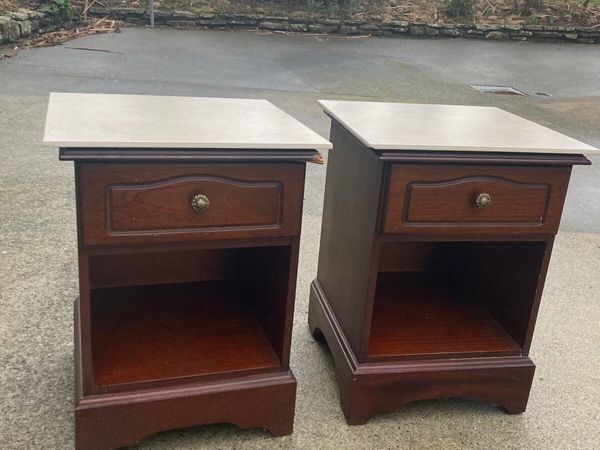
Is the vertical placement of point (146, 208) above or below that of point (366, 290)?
above

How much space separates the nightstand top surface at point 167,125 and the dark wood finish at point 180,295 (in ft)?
0.09

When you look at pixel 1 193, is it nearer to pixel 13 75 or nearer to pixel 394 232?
pixel 394 232

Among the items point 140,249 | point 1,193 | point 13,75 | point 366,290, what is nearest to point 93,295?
point 140,249

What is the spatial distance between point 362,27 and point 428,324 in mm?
8416

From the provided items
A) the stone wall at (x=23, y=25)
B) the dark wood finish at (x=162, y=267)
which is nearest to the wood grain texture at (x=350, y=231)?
the dark wood finish at (x=162, y=267)

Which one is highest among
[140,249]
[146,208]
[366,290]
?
[146,208]

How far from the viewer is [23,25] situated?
740 centimetres

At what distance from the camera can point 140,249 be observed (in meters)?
1.50

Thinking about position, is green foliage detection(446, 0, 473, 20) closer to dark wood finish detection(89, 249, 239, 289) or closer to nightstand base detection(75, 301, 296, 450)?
dark wood finish detection(89, 249, 239, 289)

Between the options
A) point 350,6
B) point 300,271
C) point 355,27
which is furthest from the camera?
point 350,6

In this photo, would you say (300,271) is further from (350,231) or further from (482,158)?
(482,158)

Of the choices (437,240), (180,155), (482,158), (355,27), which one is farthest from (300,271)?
(355,27)

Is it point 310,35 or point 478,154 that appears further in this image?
point 310,35

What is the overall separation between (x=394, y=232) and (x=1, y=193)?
239 cm
